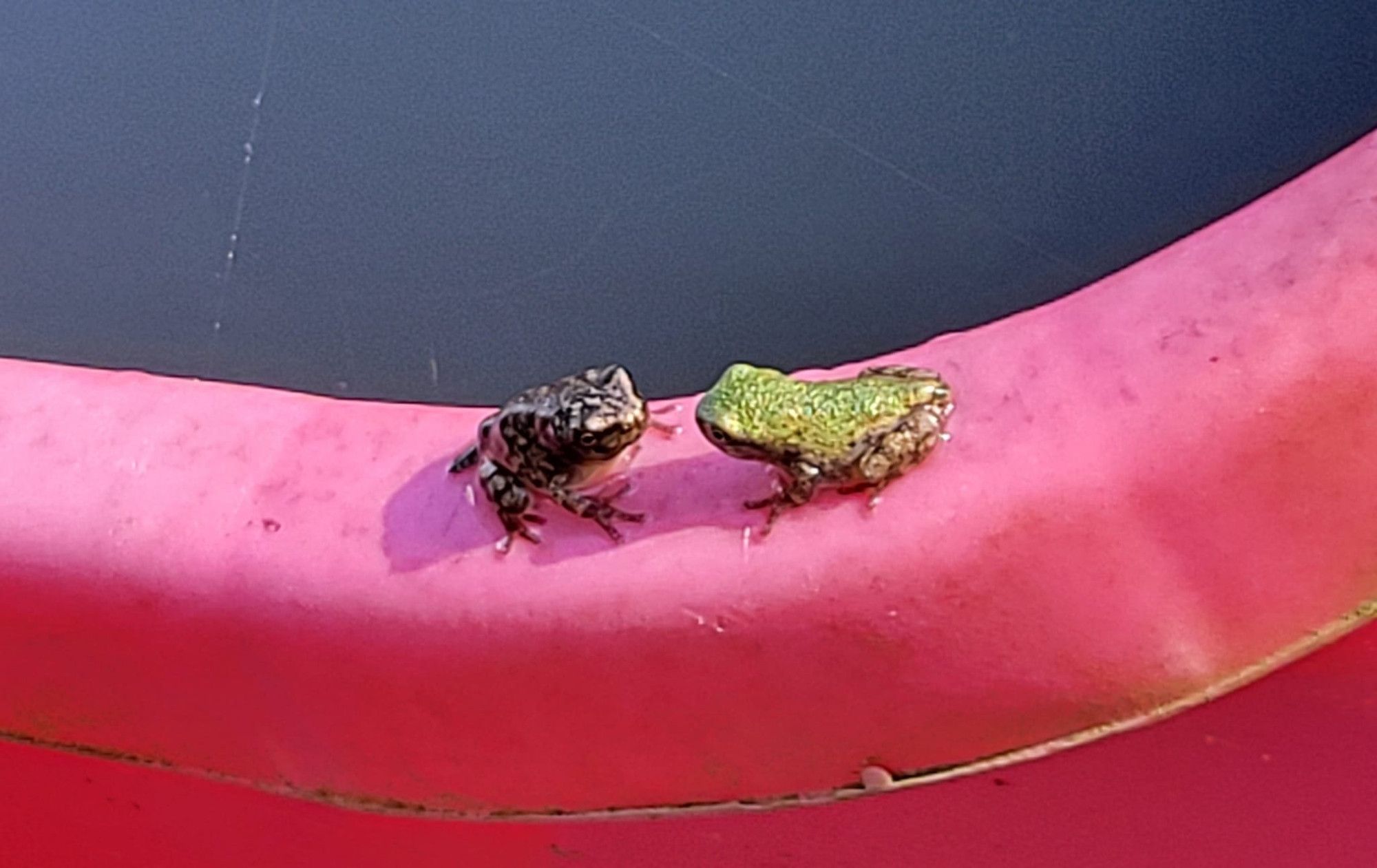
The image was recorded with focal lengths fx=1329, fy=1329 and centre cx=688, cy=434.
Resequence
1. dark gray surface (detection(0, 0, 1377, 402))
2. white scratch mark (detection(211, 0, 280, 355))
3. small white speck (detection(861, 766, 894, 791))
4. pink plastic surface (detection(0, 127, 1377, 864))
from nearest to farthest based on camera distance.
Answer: pink plastic surface (detection(0, 127, 1377, 864))
small white speck (detection(861, 766, 894, 791))
dark gray surface (detection(0, 0, 1377, 402))
white scratch mark (detection(211, 0, 280, 355))

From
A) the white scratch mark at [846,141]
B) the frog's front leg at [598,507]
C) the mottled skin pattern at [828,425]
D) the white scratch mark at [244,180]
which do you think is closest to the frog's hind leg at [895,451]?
the mottled skin pattern at [828,425]

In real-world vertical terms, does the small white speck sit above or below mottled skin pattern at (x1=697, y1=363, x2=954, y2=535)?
below

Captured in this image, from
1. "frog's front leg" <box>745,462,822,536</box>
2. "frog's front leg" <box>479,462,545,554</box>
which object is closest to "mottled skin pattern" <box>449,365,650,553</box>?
"frog's front leg" <box>479,462,545,554</box>

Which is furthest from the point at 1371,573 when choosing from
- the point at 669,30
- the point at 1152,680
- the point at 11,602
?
the point at 11,602

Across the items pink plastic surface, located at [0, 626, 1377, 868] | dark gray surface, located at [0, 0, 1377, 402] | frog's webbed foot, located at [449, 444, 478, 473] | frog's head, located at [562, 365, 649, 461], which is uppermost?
dark gray surface, located at [0, 0, 1377, 402]

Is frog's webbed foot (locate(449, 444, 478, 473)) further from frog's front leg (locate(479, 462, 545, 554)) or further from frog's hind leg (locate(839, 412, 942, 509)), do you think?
frog's hind leg (locate(839, 412, 942, 509))

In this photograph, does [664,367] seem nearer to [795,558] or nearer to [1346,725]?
[795,558]
